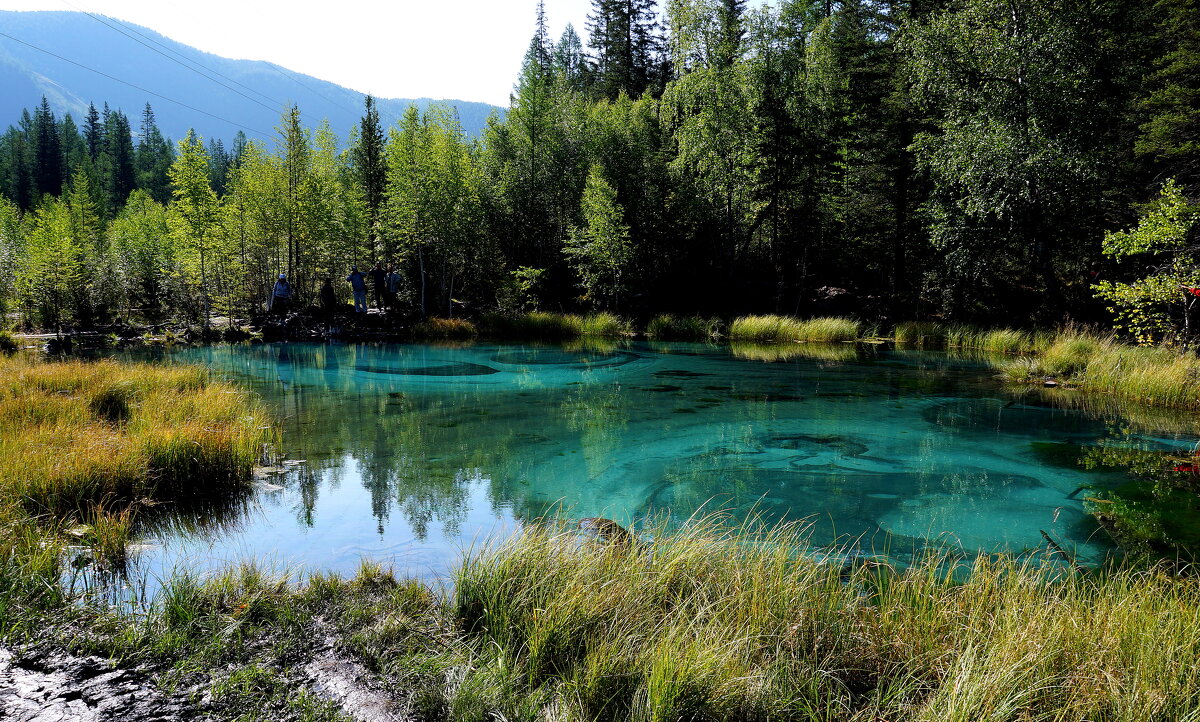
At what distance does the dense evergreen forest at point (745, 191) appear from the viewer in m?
20.8

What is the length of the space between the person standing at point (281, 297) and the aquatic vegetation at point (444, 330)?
6443 millimetres

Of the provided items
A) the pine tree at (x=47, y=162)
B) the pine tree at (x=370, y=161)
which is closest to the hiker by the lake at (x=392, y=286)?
the pine tree at (x=370, y=161)

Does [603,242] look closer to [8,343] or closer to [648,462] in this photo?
[648,462]

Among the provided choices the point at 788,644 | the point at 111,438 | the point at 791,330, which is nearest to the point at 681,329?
the point at 791,330

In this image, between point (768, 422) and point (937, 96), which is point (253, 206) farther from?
point (937, 96)

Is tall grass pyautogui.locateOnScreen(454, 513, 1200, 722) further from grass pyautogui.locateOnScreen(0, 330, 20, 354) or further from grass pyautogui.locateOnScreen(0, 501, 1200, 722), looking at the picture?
grass pyautogui.locateOnScreen(0, 330, 20, 354)

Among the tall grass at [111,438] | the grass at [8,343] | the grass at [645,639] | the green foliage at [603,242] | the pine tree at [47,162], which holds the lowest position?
the grass at [645,639]

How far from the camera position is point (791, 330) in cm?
2628

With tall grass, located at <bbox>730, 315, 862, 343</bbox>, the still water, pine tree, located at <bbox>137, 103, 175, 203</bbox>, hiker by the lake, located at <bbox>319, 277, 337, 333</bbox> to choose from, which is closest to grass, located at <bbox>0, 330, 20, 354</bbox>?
the still water

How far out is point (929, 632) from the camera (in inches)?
134

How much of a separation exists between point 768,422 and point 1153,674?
8649 millimetres

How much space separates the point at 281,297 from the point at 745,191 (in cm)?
2282

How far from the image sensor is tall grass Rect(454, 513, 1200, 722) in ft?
9.07

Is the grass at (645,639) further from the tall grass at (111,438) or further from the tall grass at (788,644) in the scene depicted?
the tall grass at (111,438)
